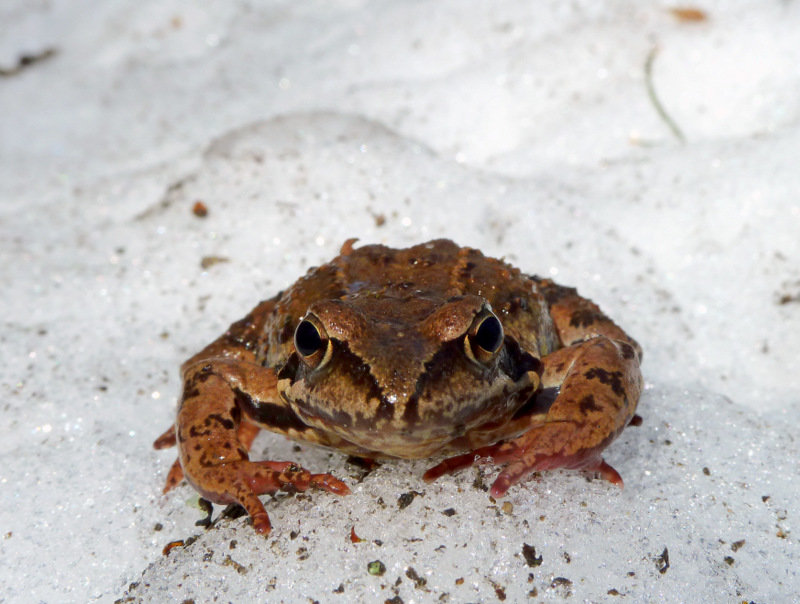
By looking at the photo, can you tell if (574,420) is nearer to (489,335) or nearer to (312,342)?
(489,335)

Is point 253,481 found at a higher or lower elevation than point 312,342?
lower

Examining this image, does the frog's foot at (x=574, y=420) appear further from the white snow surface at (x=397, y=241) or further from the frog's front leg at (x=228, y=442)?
the frog's front leg at (x=228, y=442)

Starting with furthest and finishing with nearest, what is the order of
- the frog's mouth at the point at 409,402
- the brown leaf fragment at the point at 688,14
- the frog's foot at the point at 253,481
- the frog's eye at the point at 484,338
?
the brown leaf fragment at the point at 688,14 → the frog's foot at the point at 253,481 → the frog's eye at the point at 484,338 → the frog's mouth at the point at 409,402

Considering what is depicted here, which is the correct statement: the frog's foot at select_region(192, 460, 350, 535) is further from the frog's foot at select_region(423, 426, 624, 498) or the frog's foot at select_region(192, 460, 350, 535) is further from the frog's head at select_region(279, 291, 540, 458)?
the frog's foot at select_region(423, 426, 624, 498)

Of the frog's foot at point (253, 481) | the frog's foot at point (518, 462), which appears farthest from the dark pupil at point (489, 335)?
the frog's foot at point (253, 481)

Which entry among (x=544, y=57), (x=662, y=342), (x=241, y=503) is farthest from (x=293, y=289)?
(x=544, y=57)

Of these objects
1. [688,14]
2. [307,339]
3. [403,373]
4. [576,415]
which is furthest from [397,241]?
[688,14]

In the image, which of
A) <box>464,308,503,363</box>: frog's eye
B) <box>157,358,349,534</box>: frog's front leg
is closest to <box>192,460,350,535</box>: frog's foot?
<box>157,358,349,534</box>: frog's front leg

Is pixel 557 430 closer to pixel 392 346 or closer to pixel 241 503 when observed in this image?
pixel 392 346
